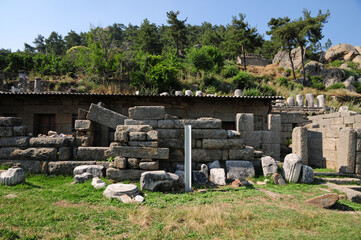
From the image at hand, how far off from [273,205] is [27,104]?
12919 millimetres

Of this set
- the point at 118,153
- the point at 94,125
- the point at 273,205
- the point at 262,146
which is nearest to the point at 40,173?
the point at 94,125

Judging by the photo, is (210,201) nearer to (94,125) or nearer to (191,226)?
(191,226)

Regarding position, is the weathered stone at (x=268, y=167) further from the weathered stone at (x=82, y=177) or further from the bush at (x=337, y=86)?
the bush at (x=337, y=86)

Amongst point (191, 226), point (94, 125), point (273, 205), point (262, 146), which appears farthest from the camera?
point (262, 146)

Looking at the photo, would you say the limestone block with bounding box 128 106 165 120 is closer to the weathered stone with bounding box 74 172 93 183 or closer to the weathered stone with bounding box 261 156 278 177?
the weathered stone with bounding box 74 172 93 183

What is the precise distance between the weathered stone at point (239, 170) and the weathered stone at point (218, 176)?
41 cm

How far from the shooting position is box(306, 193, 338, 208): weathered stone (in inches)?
213

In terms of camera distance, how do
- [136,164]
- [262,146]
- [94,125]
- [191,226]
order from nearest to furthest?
[191,226] → [136,164] → [94,125] → [262,146]

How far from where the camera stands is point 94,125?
9.20 m

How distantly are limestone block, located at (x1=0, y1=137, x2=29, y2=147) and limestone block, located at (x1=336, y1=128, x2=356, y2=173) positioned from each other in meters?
11.7

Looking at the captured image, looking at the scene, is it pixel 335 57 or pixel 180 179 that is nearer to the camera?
pixel 180 179

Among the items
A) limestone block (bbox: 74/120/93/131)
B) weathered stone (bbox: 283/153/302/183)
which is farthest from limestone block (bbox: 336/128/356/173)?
limestone block (bbox: 74/120/93/131)

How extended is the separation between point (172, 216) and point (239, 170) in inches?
154

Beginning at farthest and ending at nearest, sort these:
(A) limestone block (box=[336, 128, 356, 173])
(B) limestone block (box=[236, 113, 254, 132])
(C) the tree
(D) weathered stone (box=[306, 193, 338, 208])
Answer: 1. (C) the tree
2. (B) limestone block (box=[236, 113, 254, 132])
3. (A) limestone block (box=[336, 128, 356, 173])
4. (D) weathered stone (box=[306, 193, 338, 208])
